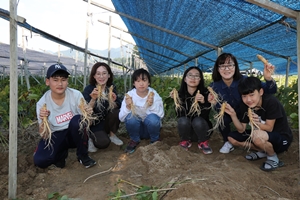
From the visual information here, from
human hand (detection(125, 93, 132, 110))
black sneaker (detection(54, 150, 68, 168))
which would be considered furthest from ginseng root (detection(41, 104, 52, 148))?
human hand (detection(125, 93, 132, 110))

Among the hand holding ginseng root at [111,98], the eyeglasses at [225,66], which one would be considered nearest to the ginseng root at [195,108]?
the eyeglasses at [225,66]

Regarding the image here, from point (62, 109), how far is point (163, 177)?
1.29 meters

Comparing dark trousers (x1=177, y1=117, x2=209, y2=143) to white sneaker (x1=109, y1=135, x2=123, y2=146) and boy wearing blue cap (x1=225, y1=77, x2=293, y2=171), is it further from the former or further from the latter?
white sneaker (x1=109, y1=135, x2=123, y2=146)

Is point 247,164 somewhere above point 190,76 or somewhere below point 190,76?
→ below

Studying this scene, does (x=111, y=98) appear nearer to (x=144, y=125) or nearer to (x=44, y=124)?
(x=144, y=125)

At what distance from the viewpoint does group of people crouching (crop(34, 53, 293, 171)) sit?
2697mm

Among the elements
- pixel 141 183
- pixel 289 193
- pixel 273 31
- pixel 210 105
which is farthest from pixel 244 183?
pixel 273 31

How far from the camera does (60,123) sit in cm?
Answer: 289

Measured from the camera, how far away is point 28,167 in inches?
113

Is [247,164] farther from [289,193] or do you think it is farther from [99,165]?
[99,165]

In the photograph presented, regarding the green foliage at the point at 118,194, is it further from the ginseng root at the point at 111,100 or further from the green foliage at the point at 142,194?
the ginseng root at the point at 111,100

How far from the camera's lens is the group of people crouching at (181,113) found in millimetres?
2697

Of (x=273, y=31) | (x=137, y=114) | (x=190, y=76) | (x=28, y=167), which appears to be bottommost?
(x=28, y=167)

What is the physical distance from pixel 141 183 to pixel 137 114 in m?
1.20
